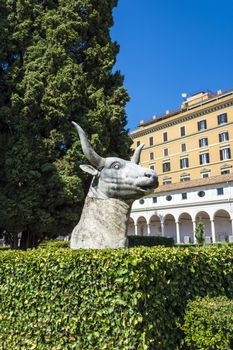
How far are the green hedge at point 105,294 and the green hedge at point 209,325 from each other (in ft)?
0.58

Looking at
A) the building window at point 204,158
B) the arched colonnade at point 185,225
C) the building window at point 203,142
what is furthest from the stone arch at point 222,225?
the building window at point 203,142

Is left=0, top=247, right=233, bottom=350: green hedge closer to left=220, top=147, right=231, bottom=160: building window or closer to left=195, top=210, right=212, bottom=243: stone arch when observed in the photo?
left=195, top=210, right=212, bottom=243: stone arch

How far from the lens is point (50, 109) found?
13.8m

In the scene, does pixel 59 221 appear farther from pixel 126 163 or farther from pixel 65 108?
pixel 126 163

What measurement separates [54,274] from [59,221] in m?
9.58

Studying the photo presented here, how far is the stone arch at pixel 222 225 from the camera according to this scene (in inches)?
1630

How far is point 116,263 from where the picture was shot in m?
3.82

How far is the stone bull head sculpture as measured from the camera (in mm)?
4938

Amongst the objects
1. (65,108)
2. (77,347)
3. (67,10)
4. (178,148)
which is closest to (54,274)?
(77,347)

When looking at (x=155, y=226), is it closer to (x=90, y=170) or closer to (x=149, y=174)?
(x=90, y=170)

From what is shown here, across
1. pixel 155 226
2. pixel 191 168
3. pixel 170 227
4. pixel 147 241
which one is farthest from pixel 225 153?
pixel 147 241

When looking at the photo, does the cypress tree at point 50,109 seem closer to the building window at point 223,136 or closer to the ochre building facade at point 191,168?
the ochre building facade at point 191,168

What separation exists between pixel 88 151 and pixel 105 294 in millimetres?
2162

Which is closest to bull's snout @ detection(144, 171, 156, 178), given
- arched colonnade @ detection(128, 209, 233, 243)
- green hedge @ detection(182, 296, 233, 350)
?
green hedge @ detection(182, 296, 233, 350)
